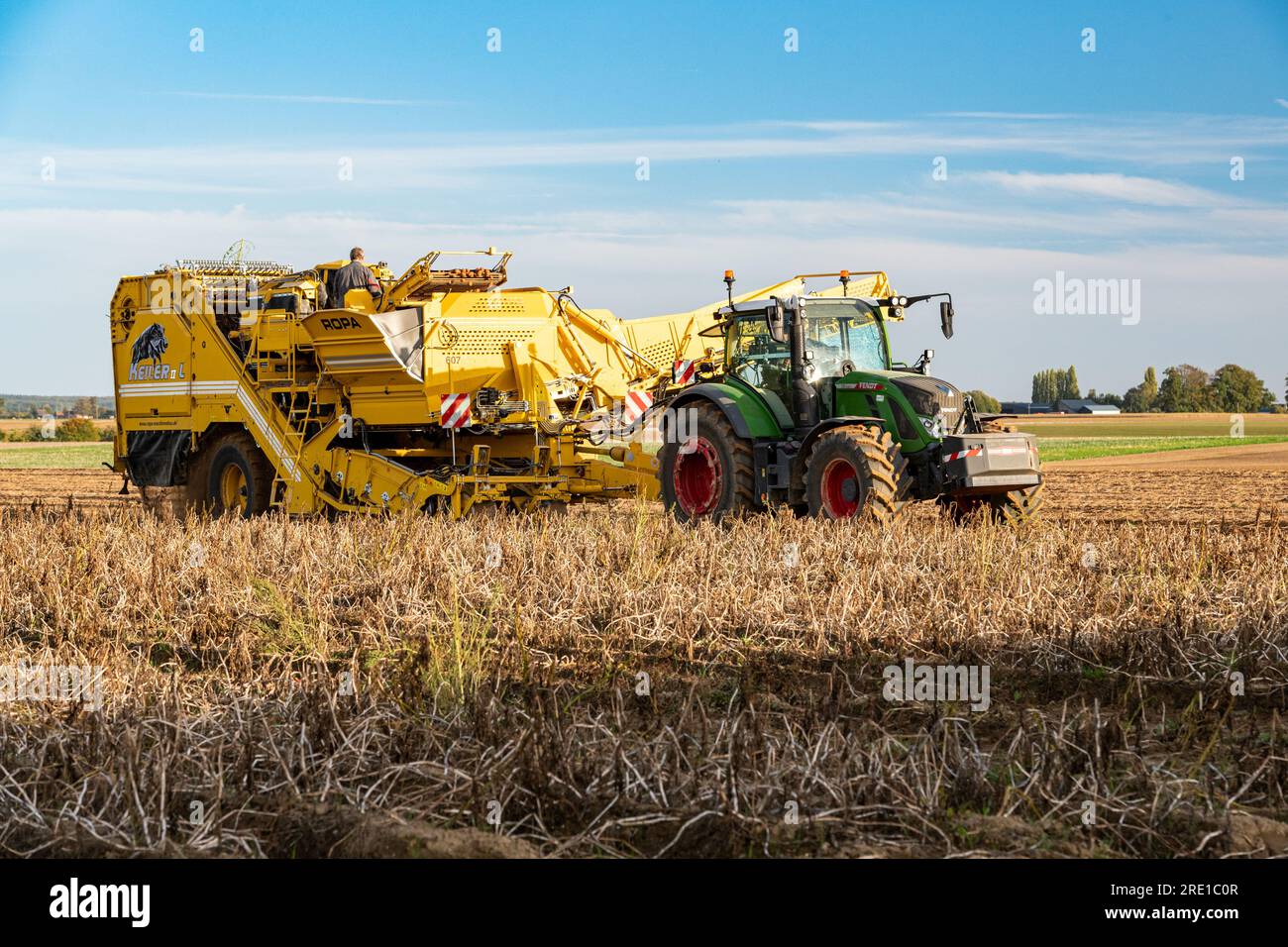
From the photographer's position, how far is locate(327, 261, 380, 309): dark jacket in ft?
43.9

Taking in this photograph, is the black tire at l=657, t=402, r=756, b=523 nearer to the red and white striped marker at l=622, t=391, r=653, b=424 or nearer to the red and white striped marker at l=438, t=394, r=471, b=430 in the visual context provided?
the red and white striped marker at l=622, t=391, r=653, b=424

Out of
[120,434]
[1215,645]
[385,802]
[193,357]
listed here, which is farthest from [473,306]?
[385,802]

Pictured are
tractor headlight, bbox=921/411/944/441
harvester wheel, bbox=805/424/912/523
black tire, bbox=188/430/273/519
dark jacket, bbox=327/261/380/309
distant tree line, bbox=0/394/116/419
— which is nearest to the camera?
harvester wheel, bbox=805/424/912/523

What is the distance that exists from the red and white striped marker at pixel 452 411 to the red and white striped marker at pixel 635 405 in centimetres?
149

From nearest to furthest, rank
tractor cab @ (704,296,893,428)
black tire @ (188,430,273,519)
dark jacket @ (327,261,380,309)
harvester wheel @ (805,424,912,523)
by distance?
harvester wheel @ (805,424,912,523), tractor cab @ (704,296,893,428), dark jacket @ (327,261,380,309), black tire @ (188,430,273,519)

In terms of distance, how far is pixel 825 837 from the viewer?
4121mm

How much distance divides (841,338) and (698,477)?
5.53ft

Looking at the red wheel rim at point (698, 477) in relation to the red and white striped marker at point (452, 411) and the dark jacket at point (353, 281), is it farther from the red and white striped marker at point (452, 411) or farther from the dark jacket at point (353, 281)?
the dark jacket at point (353, 281)

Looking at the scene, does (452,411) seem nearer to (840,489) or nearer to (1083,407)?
(840,489)

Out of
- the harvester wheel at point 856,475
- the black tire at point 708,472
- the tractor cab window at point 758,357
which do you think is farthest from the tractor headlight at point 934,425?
the black tire at point 708,472

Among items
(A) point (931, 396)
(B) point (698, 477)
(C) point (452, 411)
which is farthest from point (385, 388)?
(A) point (931, 396)

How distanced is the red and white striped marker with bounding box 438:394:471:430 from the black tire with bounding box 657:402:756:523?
189 centimetres

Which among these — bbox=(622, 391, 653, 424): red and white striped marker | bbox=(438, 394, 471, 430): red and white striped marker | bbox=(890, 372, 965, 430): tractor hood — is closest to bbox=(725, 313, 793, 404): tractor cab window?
bbox=(890, 372, 965, 430): tractor hood

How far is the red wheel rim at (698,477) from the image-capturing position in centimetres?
1166
